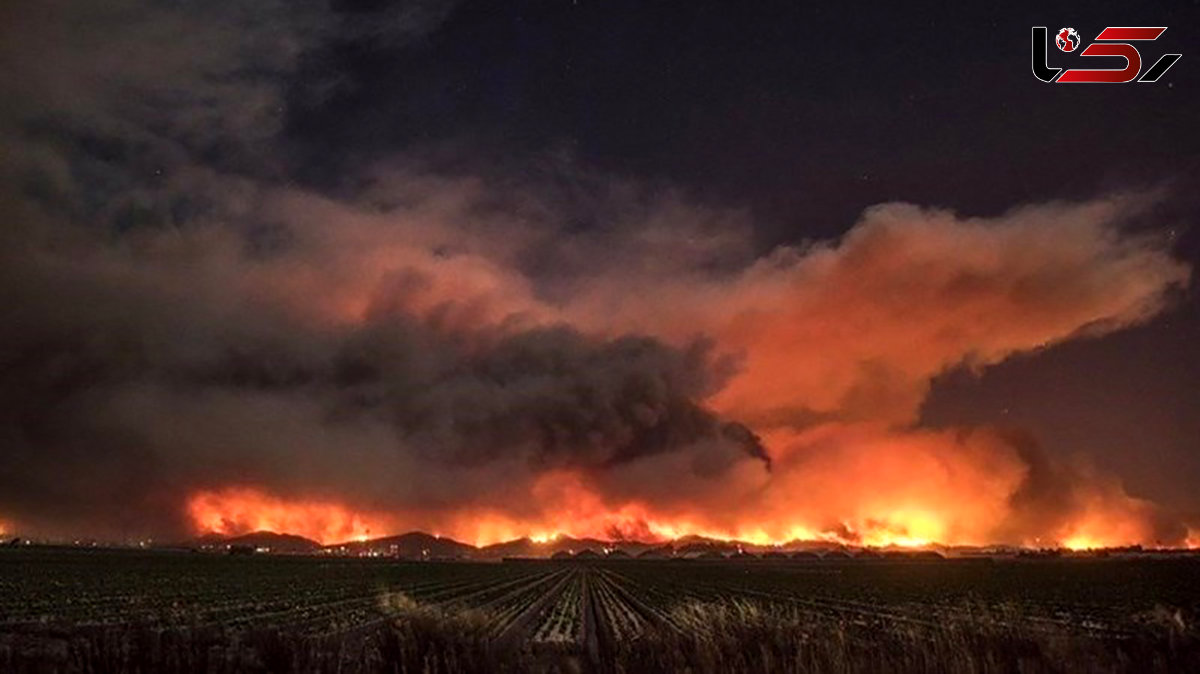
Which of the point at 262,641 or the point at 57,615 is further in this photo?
the point at 57,615

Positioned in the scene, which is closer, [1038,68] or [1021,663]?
[1021,663]

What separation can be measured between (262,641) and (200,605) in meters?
43.2

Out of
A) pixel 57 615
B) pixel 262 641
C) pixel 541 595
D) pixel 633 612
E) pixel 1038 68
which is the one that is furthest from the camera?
pixel 541 595

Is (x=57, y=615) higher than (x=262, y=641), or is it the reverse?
(x=262, y=641)

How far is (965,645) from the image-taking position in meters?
10.1

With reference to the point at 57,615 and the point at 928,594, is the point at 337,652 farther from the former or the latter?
the point at 928,594

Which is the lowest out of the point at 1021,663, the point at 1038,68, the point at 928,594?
the point at 928,594

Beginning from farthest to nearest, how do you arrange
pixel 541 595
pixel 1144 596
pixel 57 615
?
pixel 541 595 → pixel 1144 596 → pixel 57 615

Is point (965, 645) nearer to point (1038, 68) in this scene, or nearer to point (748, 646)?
point (748, 646)

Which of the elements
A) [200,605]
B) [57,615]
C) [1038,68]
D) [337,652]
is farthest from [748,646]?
[200,605]

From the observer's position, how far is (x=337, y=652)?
9898 millimetres

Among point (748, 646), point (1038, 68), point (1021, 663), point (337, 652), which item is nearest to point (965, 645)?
point (1021, 663)

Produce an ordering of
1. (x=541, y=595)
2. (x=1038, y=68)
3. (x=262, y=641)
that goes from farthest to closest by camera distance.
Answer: (x=541, y=595) < (x=1038, y=68) < (x=262, y=641)

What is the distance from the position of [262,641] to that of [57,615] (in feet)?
Answer: 121
